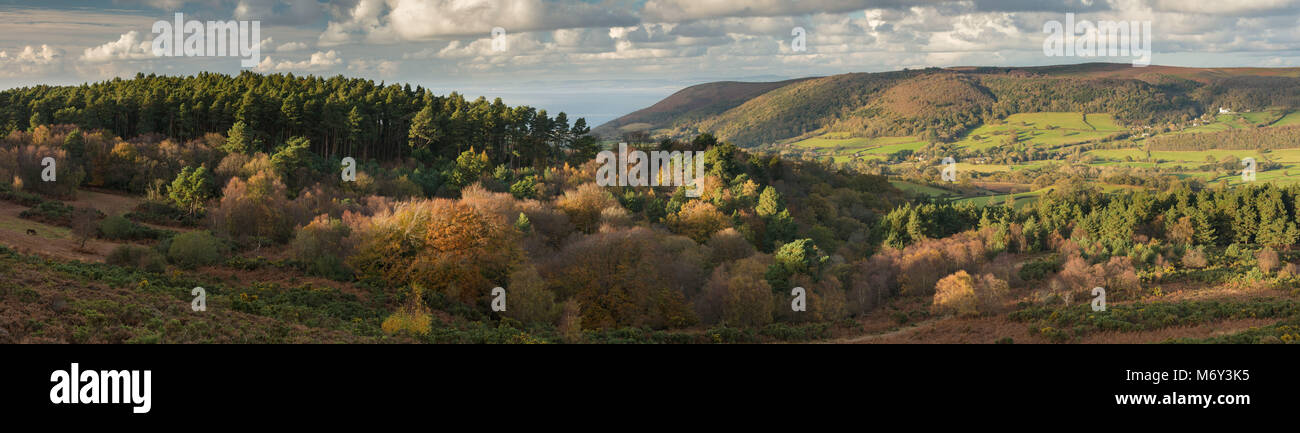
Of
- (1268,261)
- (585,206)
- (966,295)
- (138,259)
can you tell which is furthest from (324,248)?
(1268,261)

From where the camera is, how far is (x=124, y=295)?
82.7 feet

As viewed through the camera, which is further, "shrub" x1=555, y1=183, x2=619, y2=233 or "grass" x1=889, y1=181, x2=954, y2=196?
"grass" x1=889, y1=181, x2=954, y2=196

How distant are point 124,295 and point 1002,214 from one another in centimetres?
10284

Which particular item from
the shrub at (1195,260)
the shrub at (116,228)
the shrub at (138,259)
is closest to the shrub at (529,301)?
the shrub at (138,259)

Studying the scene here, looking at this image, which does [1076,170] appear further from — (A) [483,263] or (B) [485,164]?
(A) [483,263]

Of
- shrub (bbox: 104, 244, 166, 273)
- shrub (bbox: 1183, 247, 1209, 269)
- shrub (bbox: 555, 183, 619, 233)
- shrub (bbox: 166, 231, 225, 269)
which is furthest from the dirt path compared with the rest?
shrub (bbox: 1183, 247, 1209, 269)

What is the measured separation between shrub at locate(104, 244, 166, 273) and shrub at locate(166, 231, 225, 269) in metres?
0.83

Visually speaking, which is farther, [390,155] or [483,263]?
[390,155]

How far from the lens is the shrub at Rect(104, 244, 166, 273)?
35219 mm

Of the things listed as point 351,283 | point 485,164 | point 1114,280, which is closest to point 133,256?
point 351,283

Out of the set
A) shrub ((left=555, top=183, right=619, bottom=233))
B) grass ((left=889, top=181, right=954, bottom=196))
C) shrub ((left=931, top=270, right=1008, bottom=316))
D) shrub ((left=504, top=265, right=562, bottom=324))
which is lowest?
shrub ((left=931, top=270, right=1008, bottom=316))

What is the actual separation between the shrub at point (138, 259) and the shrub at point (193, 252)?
0.83 meters

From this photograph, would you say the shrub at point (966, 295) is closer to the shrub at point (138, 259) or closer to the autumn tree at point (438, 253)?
the autumn tree at point (438, 253)

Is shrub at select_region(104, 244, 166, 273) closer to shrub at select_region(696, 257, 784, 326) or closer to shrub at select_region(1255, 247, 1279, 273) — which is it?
shrub at select_region(696, 257, 784, 326)
